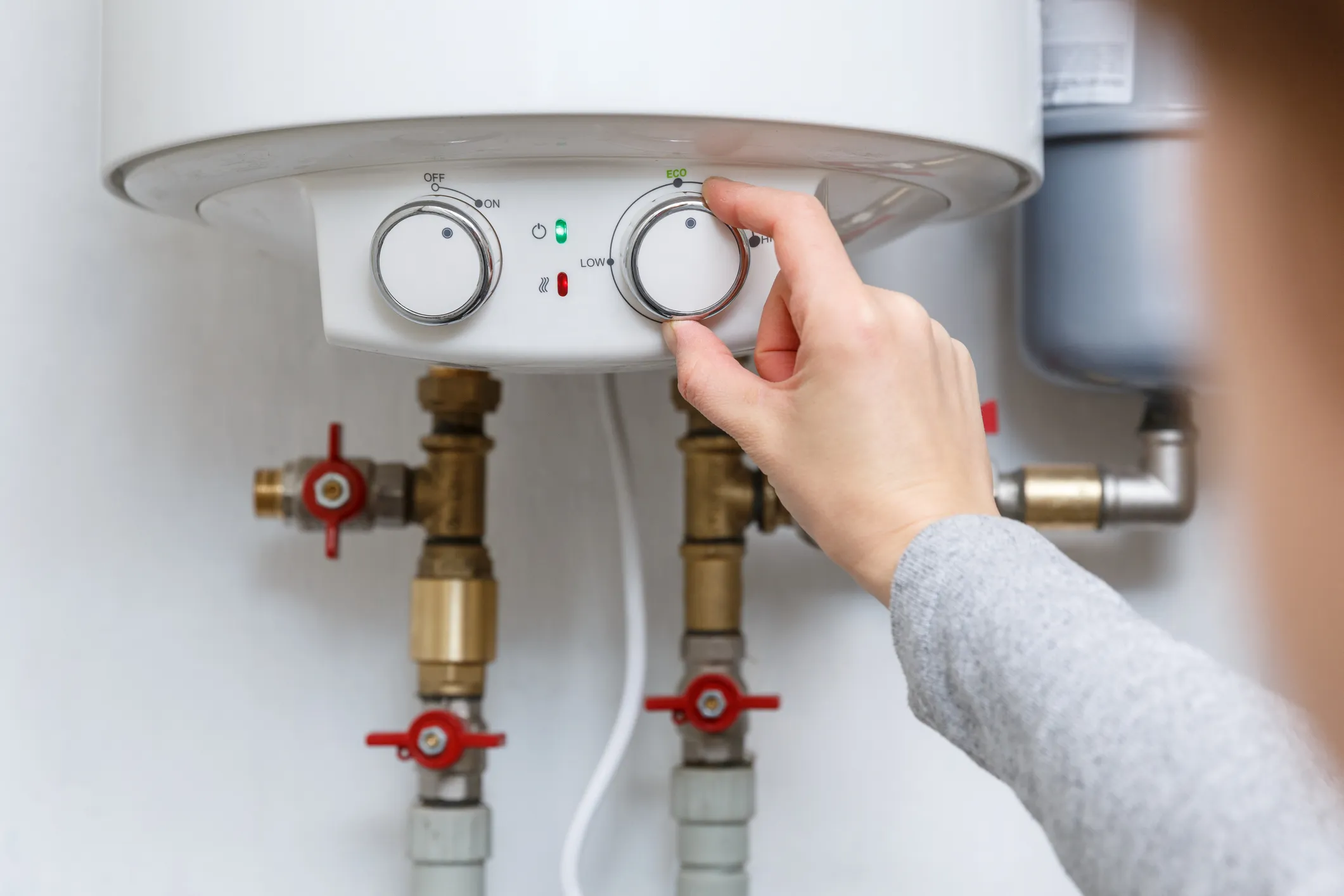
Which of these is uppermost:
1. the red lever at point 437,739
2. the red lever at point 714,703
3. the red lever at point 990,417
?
the red lever at point 990,417

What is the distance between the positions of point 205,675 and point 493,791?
0.68 feet

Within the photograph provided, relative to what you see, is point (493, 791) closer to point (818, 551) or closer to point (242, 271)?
point (818, 551)

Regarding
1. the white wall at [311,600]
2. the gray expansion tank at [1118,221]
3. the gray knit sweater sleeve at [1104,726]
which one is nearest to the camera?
the gray knit sweater sleeve at [1104,726]

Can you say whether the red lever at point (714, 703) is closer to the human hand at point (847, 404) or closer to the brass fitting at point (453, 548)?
the brass fitting at point (453, 548)

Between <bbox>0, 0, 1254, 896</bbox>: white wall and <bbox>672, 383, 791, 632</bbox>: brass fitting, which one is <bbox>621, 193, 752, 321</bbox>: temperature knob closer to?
<bbox>672, 383, 791, 632</bbox>: brass fitting

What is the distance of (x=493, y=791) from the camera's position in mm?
817

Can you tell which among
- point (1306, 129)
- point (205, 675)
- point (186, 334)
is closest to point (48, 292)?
point (186, 334)

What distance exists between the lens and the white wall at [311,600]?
762 millimetres

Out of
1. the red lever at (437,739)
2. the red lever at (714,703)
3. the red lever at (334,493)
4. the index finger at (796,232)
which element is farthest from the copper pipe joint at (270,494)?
the index finger at (796,232)

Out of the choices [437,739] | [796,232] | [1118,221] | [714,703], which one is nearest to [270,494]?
[437,739]

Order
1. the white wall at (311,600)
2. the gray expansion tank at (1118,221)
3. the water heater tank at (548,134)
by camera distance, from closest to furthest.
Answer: the water heater tank at (548,134) < the gray expansion tank at (1118,221) < the white wall at (311,600)

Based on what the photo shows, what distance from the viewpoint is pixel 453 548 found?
0.73m

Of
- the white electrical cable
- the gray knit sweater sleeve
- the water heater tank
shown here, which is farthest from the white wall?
the gray knit sweater sleeve

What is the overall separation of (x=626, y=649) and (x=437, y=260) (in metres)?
0.41
